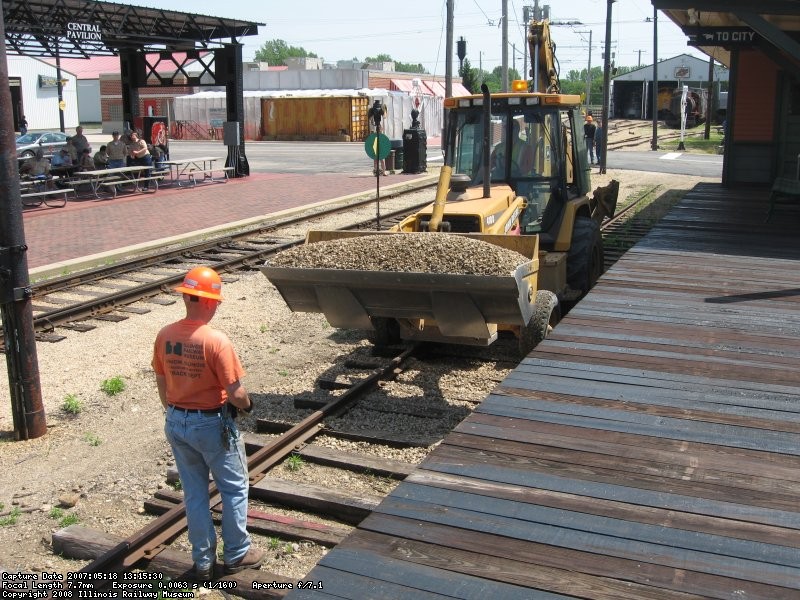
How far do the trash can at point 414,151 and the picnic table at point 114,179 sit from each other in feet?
28.2

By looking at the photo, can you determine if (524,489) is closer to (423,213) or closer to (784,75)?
(423,213)

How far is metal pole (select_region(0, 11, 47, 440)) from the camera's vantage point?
7.26 meters

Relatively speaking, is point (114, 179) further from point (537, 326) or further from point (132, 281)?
point (537, 326)

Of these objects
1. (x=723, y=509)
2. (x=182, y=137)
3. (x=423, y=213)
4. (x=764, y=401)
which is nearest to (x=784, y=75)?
(x=423, y=213)

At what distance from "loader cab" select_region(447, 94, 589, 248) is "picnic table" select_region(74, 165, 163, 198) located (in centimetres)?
1396

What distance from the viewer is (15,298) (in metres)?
7.46

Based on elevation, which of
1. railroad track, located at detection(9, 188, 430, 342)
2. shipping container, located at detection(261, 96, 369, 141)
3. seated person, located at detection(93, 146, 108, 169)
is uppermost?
shipping container, located at detection(261, 96, 369, 141)

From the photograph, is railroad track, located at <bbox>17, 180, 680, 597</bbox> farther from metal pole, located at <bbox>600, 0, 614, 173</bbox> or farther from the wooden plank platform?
metal pole, located at <bbox>600, 0, 614, 173</bbox>

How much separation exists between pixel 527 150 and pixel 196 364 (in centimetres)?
610

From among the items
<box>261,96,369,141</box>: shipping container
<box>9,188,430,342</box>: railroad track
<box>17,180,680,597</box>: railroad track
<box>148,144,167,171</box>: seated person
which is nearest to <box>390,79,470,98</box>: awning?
<box>261,96,369,141</box>: shipping container

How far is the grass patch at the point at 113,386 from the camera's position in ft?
27.0

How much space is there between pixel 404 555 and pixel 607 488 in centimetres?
115

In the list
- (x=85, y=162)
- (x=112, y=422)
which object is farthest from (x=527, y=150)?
(x=85, y=162)

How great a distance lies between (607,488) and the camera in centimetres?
428
